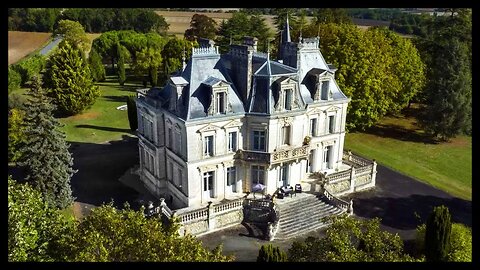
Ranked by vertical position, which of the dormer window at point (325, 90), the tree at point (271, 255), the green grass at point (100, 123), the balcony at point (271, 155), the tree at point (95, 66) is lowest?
the green grass at point (100, 123)

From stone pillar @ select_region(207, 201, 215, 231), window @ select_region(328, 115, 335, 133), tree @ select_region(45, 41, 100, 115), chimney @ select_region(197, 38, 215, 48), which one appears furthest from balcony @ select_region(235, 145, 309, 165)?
tree @ select_region(45, 41, 100, 115)

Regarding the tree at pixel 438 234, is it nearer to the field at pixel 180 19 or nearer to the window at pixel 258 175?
the window at pixel 258 175

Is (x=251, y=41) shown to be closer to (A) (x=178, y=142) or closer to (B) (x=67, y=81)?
(A) (x=178, y=142)

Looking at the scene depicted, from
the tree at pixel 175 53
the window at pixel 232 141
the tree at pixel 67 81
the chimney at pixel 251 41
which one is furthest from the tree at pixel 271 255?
the tree at pixel 175 53

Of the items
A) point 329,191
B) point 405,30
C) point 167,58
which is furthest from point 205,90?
point 405,30

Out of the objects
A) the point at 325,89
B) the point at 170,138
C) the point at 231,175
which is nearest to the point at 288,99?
the point at 325,89

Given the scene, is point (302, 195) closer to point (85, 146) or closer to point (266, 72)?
point (266, 72)
